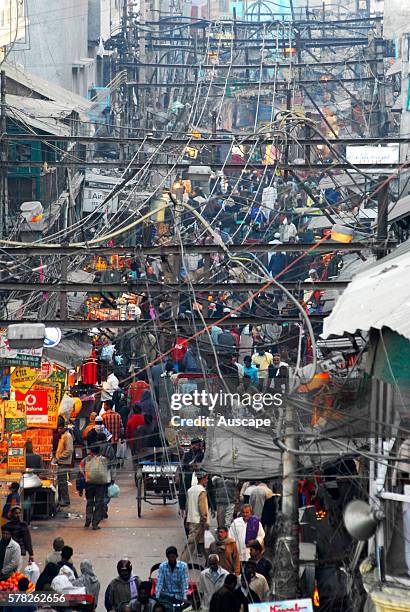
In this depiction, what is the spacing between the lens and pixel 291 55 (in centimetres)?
5544

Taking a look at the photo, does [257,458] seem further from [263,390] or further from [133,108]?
[133,108]

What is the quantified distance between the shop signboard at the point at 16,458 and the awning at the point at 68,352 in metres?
1.44

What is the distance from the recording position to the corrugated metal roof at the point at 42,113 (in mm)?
29969

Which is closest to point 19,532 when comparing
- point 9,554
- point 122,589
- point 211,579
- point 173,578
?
point 9,554

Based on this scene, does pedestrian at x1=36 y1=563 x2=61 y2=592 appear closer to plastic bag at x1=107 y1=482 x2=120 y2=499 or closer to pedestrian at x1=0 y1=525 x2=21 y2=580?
pedestrian at x1=0 y1=525 x2=21 y2=580

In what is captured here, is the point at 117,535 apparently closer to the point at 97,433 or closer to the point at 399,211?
the point at 97,433

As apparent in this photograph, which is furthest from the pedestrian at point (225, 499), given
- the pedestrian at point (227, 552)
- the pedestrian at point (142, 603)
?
the pedestrian at point (142, 603)

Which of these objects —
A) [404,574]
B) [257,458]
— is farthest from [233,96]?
[404,574]

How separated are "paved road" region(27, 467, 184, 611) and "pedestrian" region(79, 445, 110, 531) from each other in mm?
201

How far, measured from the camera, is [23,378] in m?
22.0

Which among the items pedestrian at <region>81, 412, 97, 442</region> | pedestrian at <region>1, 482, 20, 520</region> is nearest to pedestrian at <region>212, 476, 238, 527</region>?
pedestrian at <region>1, 482, 20, 520</region>

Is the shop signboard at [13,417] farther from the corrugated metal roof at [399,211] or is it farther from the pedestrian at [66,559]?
the corrugated metal roof at [399,211]

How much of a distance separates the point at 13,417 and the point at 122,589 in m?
6.75

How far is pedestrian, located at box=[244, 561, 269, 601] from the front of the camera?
1473cm
